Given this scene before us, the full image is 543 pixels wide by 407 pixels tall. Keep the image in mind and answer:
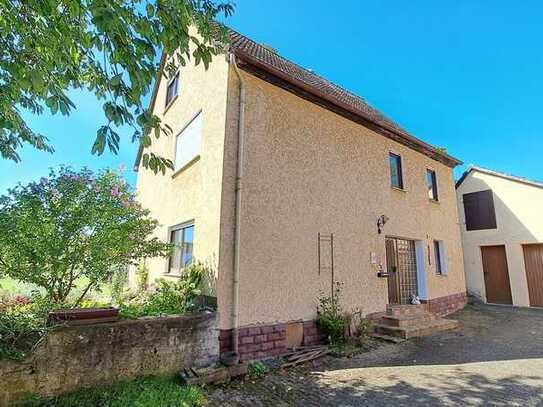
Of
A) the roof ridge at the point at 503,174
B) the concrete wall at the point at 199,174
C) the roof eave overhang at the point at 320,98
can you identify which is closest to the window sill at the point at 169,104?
the concrete wall at the point at 199,174

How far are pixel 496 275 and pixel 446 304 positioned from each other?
5091mm

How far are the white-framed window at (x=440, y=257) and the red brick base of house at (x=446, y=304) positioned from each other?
105cm

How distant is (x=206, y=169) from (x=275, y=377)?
4.74 meters

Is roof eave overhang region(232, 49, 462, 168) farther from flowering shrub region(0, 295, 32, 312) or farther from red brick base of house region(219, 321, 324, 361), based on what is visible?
flowering shrub region(0, 295, 32, 312)

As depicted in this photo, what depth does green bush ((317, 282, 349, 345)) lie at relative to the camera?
23.2 ft

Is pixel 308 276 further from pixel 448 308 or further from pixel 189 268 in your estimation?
pixel 448 308

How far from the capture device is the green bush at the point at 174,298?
18.5ft

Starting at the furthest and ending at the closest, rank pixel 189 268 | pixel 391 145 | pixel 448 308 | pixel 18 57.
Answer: pixel 448 308 → pixel 391 145 → pixel 189 268 → pixel 18 57

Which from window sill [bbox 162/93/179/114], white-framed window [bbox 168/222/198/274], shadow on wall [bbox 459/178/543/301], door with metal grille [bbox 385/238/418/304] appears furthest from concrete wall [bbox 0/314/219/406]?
shadow on wall [bbox 459/178/543/301]

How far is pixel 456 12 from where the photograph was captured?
9.26m

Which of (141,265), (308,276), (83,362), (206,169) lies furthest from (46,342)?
(141,265)

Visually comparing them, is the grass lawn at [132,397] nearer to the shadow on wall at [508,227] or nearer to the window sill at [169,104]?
the window sill at [169,104]

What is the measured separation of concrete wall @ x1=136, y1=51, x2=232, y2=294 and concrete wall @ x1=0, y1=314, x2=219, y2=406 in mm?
1365

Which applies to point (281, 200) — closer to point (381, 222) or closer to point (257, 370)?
point (257, 370)
